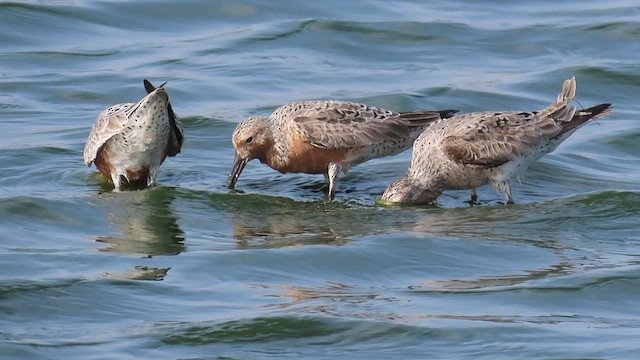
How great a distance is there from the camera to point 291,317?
31.2 ft

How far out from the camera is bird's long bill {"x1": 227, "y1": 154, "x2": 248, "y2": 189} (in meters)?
13.7

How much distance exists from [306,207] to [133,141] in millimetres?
1707

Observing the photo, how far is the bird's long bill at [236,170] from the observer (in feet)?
45.0

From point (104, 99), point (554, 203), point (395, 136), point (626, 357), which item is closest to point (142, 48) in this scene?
point (104, 99)

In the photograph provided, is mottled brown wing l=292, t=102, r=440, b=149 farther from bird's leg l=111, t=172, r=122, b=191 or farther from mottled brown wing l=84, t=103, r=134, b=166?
bird's leg l=111, t=172, r=122, b=191

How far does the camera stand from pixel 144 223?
12.5m

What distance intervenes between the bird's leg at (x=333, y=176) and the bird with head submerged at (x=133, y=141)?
1.37 metres

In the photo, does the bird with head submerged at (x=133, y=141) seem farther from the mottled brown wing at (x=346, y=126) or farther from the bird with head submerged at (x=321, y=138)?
the mottled brown wing at (x=346, y=126)

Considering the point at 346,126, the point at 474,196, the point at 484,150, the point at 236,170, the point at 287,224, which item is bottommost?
the point at 474,196

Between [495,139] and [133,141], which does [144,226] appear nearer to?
[133,141]

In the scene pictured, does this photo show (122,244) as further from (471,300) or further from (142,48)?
(142,48)

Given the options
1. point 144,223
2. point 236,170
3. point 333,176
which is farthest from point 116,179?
point 333,176

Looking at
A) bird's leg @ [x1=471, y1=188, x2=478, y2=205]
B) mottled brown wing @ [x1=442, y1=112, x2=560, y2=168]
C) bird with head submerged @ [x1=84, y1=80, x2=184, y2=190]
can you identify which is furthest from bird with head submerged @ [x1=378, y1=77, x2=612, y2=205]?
bird with head submerged @ [x1=84, y1=80, x2=184, y2=190]

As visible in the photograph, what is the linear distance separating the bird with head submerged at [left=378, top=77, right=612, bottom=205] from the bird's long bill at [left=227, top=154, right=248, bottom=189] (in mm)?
1393
